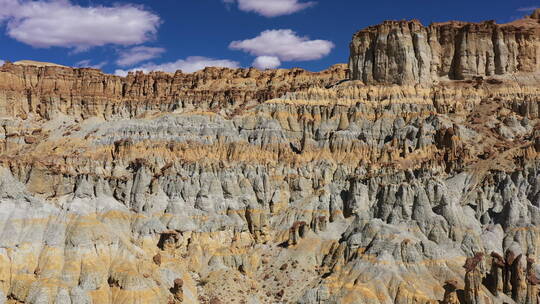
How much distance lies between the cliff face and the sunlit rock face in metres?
0.63

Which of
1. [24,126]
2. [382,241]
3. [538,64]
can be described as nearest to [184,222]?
[382,241]

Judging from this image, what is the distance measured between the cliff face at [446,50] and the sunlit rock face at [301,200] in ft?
2.07

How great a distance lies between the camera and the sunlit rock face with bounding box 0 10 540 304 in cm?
6056

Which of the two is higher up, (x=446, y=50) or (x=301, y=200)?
(x=446, y=50)

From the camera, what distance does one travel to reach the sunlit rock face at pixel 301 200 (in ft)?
199

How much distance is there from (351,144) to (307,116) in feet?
34.3

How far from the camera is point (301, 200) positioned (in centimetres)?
8006

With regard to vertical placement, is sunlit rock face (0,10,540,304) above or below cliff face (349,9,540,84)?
below

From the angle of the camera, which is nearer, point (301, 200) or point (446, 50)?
point (301, 200)

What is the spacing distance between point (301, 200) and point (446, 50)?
4369 centimetres

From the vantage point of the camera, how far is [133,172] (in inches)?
3103

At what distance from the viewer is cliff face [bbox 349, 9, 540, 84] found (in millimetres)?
98188

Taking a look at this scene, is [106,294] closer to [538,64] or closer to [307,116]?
[307,116]

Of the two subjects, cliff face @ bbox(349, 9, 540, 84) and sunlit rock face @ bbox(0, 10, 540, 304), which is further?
cliff face @ bbox(349, 9, 540, 84)
